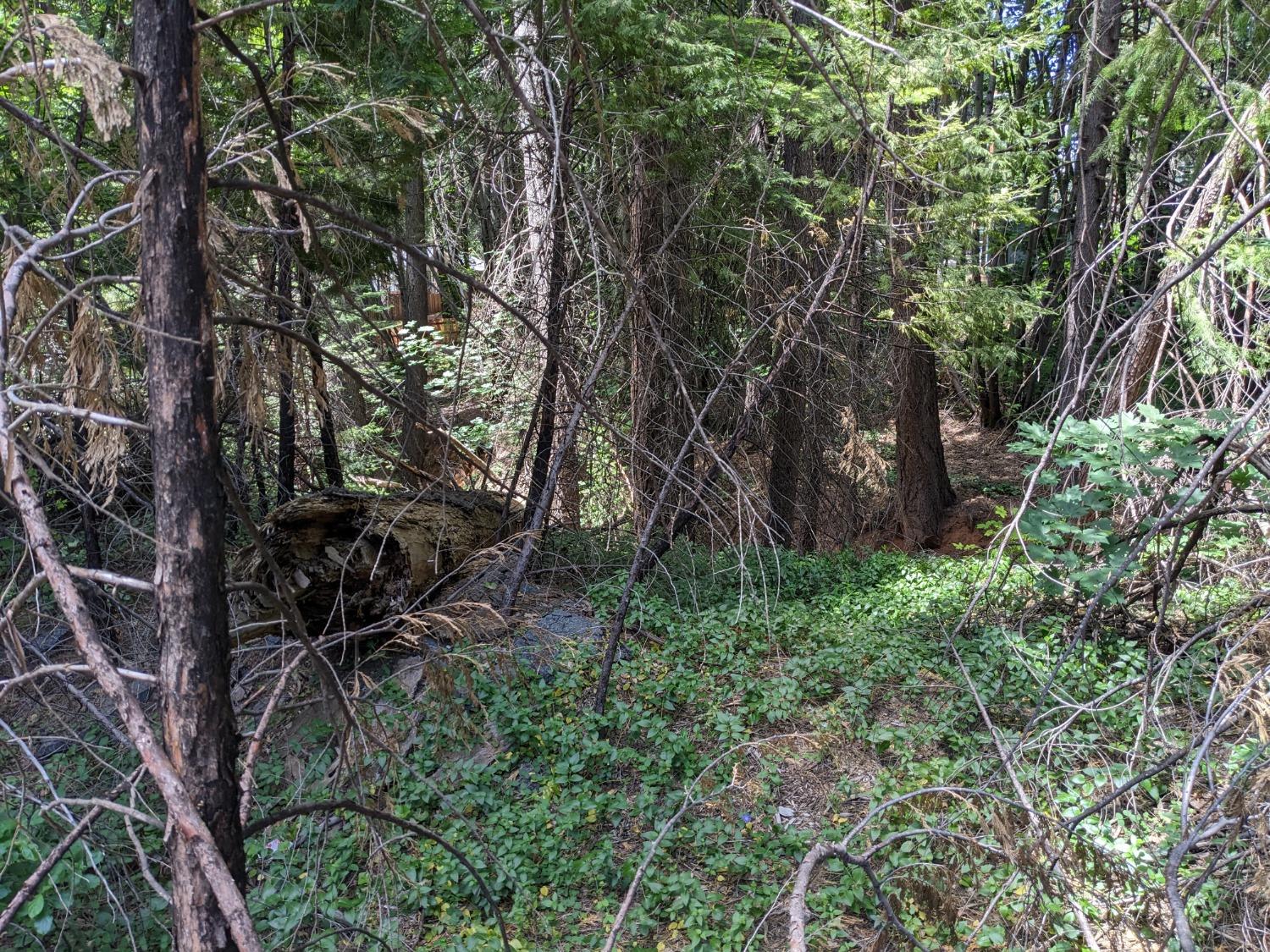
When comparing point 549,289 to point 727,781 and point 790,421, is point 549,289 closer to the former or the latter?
point 790,421

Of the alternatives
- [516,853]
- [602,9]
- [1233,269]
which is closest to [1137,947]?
[516,853]

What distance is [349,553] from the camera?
16.7 feet

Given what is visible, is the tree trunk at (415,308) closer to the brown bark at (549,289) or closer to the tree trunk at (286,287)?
the tree trunk at (286,287)

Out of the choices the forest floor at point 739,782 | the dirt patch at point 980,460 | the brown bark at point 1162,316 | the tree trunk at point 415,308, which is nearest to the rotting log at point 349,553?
the forest floor at point 739,782

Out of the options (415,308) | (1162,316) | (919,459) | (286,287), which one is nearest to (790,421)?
(919,459)

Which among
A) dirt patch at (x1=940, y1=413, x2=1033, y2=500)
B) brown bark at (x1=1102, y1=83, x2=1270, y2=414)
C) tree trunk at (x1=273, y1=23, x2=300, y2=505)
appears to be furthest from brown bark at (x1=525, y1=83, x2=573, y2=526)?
dirt patch at (x1=940, y1=413, x2=1033, y2=500)

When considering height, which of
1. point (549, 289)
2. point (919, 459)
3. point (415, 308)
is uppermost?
point (415, 308)

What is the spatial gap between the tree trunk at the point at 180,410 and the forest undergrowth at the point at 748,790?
925 mm

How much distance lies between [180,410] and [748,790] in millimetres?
3826

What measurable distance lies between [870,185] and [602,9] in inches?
69.9

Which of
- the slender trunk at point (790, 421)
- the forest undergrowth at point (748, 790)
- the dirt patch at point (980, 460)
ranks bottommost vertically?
the forest undergrowth at point (748, 790)

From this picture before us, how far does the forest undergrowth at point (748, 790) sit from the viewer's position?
146 inches

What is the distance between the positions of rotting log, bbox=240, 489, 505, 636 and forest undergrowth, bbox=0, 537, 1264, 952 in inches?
21.0

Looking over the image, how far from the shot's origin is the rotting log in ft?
17.4
